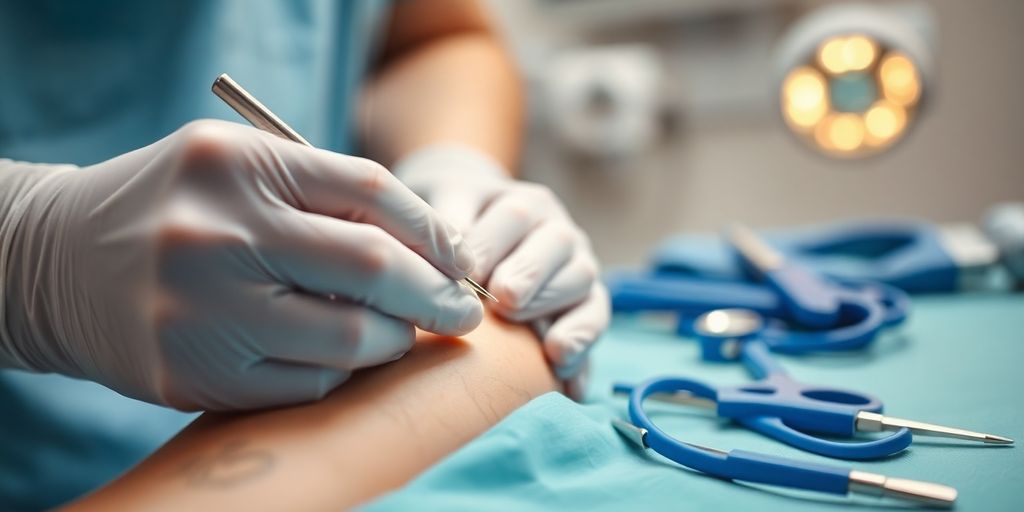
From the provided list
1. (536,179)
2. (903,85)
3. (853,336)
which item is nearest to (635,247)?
(536,179)

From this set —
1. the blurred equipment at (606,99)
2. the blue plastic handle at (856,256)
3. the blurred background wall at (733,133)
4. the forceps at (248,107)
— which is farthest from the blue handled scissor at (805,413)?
the blurred equipment at (606,99)

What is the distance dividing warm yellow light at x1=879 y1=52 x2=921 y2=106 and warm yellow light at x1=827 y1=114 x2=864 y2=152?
64 mm

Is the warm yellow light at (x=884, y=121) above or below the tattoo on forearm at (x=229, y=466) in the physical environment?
above

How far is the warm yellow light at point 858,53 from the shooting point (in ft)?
4.20

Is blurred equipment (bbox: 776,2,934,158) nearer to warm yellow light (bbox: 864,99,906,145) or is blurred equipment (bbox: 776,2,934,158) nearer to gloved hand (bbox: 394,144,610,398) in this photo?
warm yellow light (bbox: 864,99,906,145)

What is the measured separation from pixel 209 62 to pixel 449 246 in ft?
2.13

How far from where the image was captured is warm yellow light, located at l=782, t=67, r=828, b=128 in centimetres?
133

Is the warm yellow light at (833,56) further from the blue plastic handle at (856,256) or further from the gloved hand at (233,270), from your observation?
the gloved hand at (233,270)

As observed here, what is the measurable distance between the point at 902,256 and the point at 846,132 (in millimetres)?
229

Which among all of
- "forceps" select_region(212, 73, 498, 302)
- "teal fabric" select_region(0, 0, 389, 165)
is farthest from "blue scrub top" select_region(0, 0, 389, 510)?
"forceps" select_region(212, 73, 498, 302)

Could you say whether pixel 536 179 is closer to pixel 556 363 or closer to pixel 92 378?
pixel 556 363

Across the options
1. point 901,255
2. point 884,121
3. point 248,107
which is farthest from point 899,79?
point 248,107

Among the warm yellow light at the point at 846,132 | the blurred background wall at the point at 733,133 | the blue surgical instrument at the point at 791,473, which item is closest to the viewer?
the blue surgical instrument at the point at 791,473

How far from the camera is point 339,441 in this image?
0.54 metres
